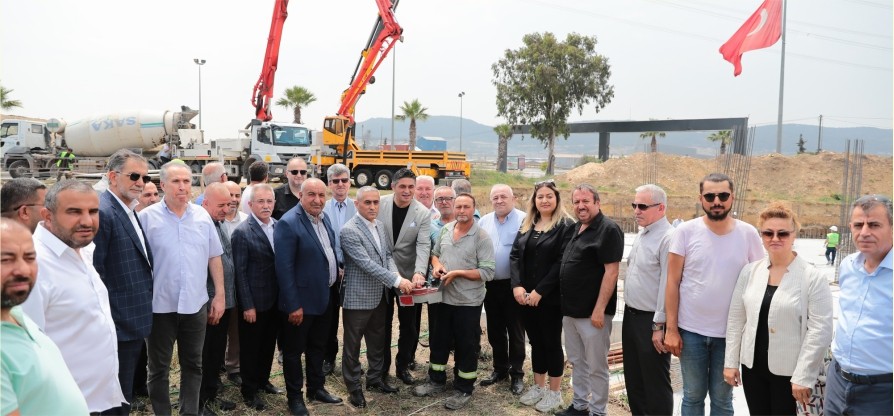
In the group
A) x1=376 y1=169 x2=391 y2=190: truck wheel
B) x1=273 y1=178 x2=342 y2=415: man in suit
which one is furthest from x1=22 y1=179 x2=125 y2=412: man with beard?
x1=376 y1=169 x2=391 y2=190: truck wheel

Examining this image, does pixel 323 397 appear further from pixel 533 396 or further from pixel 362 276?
pixel 533 396

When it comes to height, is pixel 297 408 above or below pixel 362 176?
below

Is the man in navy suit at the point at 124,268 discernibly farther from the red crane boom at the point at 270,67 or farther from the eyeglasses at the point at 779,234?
the red crane boom at the point at 270,67

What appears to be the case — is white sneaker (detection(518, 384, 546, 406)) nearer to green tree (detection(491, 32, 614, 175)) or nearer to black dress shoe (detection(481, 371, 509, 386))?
black dress shoe (detection(481, 371, 509, 386))

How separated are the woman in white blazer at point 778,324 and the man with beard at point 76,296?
3.14 metres

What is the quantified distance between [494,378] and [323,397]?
1503mm

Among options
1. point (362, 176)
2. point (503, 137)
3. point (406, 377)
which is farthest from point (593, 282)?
point (503, 137)

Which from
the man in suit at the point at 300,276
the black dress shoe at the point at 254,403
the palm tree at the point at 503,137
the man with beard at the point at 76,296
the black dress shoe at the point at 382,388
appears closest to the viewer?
the man with beard at the point at 76,296

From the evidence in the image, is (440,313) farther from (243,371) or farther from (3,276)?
(3,276)

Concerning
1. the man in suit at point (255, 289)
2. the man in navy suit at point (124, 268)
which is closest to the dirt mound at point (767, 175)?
the man in suit at point (255, 289)

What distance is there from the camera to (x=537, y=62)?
3419 centimetres

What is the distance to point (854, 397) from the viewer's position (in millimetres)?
2713

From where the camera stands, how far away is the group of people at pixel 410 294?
8.43 feet

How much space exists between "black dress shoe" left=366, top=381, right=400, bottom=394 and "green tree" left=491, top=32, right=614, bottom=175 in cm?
3089
